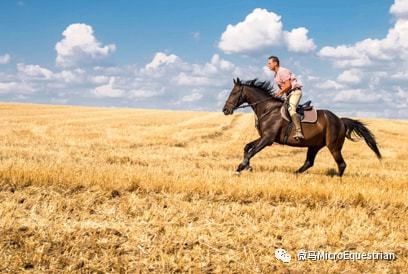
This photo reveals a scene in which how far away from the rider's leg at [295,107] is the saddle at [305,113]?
0.51ft

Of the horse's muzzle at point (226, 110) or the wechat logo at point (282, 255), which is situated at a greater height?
the horse's muzzle at point (226, 110)

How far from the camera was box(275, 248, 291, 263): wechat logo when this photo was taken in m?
6.52

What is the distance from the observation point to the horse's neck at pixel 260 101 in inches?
526

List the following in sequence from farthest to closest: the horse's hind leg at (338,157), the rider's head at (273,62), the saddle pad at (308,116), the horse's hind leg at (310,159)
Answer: the horse's hind leg at (310,159) → the horse's hind leg at (338,157) → the saddle pad at (308,116) → the rider's head at (273,62)

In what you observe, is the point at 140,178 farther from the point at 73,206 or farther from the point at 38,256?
the point at 38,256

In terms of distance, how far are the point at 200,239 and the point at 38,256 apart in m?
2.34

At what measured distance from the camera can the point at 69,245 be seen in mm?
6508

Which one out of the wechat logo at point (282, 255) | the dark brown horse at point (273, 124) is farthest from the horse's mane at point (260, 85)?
the wechat logo at point (282, 255)

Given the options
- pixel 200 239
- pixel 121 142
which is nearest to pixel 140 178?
pixel 200 239

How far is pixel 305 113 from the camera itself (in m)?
13.1

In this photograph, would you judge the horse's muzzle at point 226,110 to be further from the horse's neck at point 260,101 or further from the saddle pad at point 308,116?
the saddle pad at point 308,116

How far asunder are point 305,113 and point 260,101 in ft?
4.45

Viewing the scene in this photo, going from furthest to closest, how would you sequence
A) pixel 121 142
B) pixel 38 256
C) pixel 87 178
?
1. pixel 121 142
2. pixel 87 178
3. pixel 38 256

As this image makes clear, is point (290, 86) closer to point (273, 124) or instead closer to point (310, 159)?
point (273, 124)
